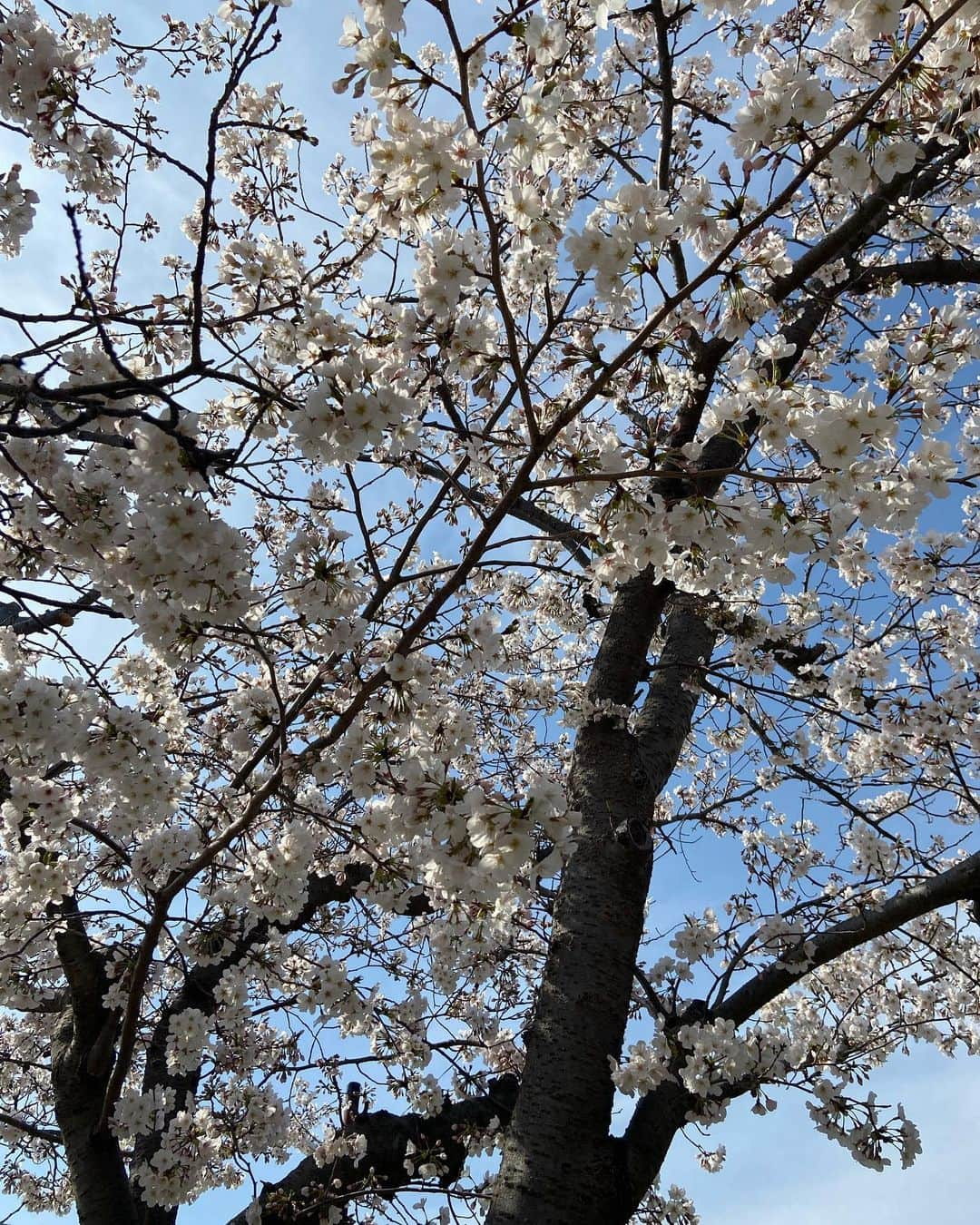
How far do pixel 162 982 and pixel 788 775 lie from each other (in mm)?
4758

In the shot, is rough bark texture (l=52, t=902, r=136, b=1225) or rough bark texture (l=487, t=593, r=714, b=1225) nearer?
rough bark texture (l=487, t=593, r=714, b=1225)

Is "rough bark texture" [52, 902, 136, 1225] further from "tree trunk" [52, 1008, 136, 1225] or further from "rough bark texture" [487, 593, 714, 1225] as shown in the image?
"rough bark texture" [487, 593, 714, 1225]

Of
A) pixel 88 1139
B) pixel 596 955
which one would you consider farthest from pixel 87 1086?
pixel 596 955

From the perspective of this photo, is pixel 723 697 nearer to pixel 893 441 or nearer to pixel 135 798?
pixel 893 441

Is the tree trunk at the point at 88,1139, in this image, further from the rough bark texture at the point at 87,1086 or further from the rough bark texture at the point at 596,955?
the rough bark texture at the point at 596,955

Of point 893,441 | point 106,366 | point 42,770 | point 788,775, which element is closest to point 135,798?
point 42,770

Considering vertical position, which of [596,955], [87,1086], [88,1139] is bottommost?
[88,1139]

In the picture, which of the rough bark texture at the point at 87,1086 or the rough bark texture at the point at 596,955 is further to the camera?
the rough bark texture at the point at 87,1086

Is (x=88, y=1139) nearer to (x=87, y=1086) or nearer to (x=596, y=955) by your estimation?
(x=87, y=1086)

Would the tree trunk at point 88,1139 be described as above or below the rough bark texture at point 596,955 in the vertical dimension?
below

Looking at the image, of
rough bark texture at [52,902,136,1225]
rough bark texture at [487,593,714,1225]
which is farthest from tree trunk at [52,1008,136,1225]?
rough bark texture at [487,593,714,1225]

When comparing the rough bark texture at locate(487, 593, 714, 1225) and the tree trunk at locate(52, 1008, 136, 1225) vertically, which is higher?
the rough bark texture at locate(487, 593, 714, 1225)

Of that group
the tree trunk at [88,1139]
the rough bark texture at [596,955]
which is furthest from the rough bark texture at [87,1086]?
the rough bark texture at [596,955]

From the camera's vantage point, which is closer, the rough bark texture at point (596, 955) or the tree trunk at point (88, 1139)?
the rough bark texture at point (596, 955)
